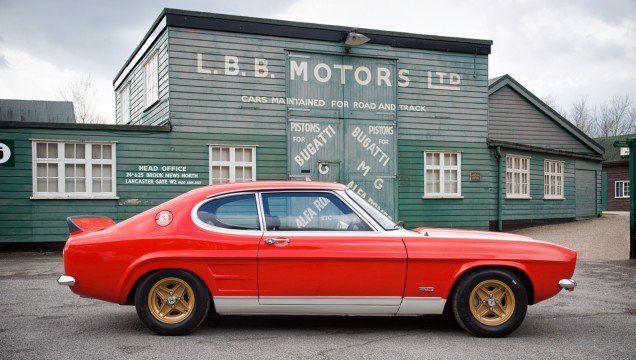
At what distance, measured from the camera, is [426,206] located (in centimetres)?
1535

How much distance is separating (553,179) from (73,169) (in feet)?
50.6

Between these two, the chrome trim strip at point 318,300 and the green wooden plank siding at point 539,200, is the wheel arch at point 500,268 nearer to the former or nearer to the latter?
the chrome trim strip at point 318,300

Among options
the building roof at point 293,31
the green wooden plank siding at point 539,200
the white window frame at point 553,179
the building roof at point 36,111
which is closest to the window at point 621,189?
the green wooden plank siding at point 539,200

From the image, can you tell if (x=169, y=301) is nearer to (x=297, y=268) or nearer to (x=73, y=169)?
(x=297, y=268)

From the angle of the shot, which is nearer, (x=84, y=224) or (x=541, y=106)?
(x=84, y=224)

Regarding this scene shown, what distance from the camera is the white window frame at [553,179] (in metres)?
19.3

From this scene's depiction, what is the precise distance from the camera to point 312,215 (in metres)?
5.11

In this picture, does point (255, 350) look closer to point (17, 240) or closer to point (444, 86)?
point (17, 240)

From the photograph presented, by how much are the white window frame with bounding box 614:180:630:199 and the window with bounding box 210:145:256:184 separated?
29556 mm

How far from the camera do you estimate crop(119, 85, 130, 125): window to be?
728 inches

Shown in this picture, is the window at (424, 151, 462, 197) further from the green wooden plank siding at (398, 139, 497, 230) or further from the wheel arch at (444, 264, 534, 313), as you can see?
the wheel arch at (444, 264, 534, 313)

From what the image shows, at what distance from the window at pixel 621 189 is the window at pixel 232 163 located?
29655 millimetres

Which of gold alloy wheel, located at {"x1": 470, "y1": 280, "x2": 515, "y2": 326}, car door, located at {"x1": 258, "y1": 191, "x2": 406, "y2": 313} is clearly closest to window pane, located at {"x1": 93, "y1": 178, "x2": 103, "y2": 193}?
car door, located at {"x1": 258, "y1": 191, "x2": 406, "y2": 313}

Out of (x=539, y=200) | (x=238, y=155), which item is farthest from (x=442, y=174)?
(x=238, y=155)
